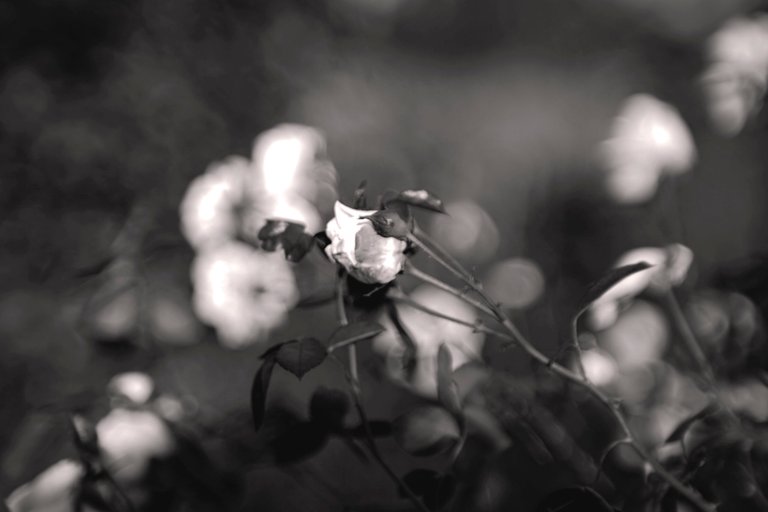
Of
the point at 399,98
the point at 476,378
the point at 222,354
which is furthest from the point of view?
the point at 399,98

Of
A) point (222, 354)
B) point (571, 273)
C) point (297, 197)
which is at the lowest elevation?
point (222, 354)

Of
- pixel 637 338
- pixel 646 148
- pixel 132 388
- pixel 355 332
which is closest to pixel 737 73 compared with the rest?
pixel 646 148

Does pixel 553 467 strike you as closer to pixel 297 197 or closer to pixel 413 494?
pixel 413 494

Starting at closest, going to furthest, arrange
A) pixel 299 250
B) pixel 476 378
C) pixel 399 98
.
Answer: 1. pixel 299 250
2. pixel 476 378
3. pixel 399 98

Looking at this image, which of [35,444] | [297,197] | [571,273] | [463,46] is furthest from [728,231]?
[35,444]

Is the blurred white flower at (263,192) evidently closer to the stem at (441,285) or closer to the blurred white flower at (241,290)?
the blurred white flower at (241,290)

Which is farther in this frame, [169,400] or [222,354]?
[222,354]

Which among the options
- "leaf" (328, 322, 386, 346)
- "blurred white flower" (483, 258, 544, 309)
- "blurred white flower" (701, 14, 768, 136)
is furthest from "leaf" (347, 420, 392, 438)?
"blurred white flower" (701, 14, 768, 136)
